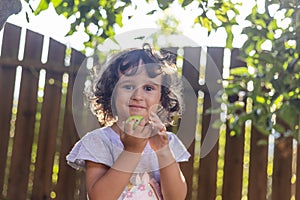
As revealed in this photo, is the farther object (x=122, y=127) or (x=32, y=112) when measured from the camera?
(x=32, y=112)

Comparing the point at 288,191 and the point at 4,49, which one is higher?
the point at 4,49

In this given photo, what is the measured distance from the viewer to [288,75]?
7.56 ft

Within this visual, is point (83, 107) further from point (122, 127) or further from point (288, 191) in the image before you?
point (122, 127)

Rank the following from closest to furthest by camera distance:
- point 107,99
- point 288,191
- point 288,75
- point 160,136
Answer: point 160,136 → point 107,99 → point 288,75 → point 288,191

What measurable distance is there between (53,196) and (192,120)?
786 millimetres

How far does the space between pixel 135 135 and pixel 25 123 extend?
173 cm

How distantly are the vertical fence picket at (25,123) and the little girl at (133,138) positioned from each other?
1361mm

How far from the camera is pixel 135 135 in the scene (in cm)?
151

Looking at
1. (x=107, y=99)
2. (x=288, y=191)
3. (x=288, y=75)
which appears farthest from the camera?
(x=288, y=191)

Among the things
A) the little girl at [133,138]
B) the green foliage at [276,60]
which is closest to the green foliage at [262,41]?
the green foliage at [276,60]

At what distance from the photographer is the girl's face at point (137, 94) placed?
5.14ft

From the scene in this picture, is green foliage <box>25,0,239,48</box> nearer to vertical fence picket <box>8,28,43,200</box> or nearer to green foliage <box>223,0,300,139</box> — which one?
green foliage <box>223,0,300,139</box>

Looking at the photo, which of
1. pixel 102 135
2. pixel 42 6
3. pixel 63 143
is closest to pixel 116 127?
pixel 102 135

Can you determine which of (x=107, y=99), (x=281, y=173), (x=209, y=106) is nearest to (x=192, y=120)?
(x=209, y=106)
